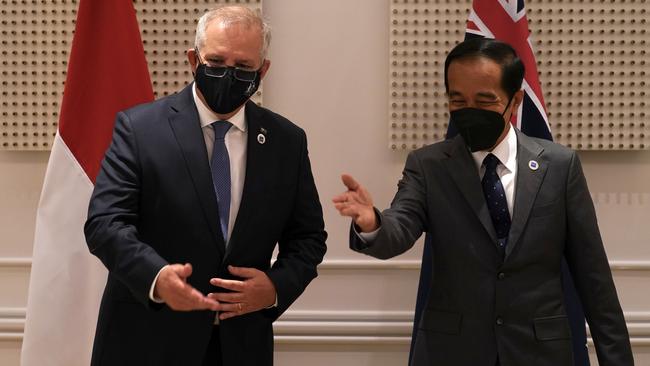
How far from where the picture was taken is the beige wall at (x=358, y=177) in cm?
321

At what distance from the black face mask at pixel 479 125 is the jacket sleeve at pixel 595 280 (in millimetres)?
251

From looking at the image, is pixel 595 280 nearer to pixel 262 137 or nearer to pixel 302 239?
pixel 302 239

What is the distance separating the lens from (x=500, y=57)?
223 centimetres

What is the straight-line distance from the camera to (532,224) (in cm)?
211

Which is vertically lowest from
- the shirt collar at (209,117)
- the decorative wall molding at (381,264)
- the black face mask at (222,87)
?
the decorative wall molding at (381,264)

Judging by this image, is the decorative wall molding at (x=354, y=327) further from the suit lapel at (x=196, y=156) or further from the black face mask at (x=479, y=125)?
the suit lapel at (x=196, y=156)

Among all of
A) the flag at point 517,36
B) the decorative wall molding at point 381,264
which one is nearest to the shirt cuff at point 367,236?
the flag at point 517,36

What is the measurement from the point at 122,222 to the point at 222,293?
0.30m

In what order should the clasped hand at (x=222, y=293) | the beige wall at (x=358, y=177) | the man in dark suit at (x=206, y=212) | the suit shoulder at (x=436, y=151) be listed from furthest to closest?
1. the beige wall at (x=358, y=177)
2. the suit shoulder at (x=436, y=151)
3. the man in dark suit at (x=206, y=212)
4. the clasped hand at (x=222, y=293)

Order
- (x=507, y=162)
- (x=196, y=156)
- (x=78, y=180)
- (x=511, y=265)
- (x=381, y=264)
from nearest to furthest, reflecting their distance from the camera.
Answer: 1. (x=196, y=156)
2. (x=511, y=265)
3. (x=507, y=162)
4. (x=78, y=180)
5. (x=381, y=264)

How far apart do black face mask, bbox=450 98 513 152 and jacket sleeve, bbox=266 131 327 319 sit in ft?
1.48

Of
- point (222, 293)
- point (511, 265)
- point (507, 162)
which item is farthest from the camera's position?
point (507, 162)

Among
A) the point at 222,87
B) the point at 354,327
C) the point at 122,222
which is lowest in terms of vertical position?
the point at 354,327

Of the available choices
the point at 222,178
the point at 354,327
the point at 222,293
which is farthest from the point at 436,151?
the point at 354,327
